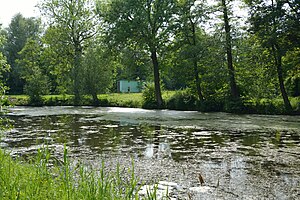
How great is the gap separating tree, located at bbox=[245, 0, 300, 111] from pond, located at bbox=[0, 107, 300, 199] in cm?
508

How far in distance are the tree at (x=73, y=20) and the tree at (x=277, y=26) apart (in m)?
19.1

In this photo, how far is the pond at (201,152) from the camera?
507cm

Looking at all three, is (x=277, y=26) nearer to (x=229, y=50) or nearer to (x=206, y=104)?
(x=229, y=50)

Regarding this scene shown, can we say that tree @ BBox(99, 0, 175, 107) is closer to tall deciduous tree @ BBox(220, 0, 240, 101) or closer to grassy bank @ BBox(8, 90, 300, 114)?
grassy bank @ BBox(8, 90, 300, 114)

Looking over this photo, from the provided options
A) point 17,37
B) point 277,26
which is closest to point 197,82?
point 277,26

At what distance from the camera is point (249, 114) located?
17.4m

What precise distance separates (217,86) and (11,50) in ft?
127

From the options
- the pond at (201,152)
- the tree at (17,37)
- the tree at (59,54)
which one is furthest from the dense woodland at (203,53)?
the tree at (17,37)

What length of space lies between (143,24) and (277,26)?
888cm

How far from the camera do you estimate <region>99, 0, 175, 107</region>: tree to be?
21750 mm

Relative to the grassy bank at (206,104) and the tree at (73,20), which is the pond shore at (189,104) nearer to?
the grassy bank at (206,104)

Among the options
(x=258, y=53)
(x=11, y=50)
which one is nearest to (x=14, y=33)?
(x=11, y=50)

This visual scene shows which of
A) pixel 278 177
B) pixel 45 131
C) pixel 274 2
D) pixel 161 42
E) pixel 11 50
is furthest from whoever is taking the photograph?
pixel 11 50

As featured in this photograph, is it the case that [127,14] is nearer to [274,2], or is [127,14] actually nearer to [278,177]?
[274,2]
